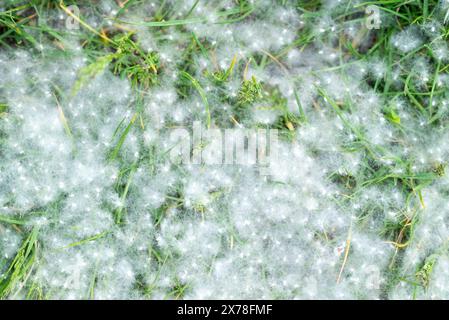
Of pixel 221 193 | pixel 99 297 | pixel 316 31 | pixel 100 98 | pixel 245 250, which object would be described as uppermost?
pixel 316 31

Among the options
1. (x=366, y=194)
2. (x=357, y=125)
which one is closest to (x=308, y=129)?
(x=357, y=125)

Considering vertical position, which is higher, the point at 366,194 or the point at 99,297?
the point at 366,194

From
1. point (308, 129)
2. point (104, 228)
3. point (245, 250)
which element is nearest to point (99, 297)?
point (104, 228)

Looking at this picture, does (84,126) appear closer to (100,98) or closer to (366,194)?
(100,98)

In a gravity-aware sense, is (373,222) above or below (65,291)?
above

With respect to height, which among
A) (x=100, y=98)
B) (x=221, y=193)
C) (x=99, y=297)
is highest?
(x=100, y=98)

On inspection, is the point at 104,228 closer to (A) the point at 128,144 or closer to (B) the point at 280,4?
(A) the point at 128,144
